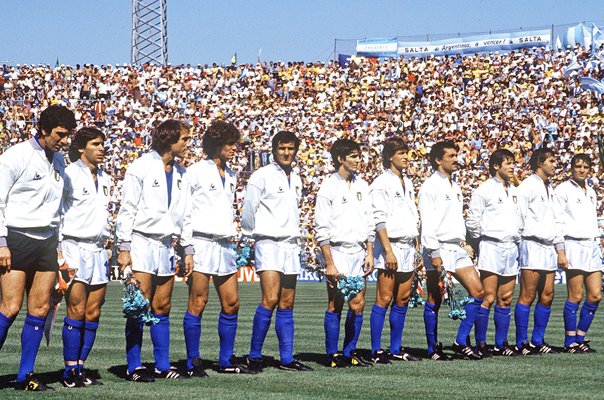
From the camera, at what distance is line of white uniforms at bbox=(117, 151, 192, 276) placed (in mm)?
8789

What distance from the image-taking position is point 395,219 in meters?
10.9

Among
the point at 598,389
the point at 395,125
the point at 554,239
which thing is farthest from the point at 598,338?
the point at 395,125

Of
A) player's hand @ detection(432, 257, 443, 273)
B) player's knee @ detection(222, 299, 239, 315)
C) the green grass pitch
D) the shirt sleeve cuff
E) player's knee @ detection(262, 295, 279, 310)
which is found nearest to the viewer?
the green grass pitch

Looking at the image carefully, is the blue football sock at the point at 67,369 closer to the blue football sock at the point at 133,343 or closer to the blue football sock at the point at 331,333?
the blue football sock at the point at 133,343

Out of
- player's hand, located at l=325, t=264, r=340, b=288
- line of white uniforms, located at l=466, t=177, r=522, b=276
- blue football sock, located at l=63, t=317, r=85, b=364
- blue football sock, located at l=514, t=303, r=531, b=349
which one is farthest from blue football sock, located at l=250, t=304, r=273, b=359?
blue football sock, located at l=514, t=303, r=531, b=349

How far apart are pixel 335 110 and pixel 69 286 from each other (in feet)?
121

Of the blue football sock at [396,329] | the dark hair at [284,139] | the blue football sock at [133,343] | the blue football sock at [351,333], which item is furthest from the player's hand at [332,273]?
the blue football sock at [133,343]

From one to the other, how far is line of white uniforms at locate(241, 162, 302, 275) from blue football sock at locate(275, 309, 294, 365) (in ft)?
1.37

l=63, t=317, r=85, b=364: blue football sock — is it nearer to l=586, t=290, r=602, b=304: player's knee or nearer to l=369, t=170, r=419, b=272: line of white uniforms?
l=369, t=170, r=419, b=272: line of white uniforms

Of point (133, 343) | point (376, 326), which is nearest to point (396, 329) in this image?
point (376, 326)

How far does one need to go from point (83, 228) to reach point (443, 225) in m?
4.13

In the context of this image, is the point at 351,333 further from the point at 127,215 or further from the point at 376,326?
the point at 127,215

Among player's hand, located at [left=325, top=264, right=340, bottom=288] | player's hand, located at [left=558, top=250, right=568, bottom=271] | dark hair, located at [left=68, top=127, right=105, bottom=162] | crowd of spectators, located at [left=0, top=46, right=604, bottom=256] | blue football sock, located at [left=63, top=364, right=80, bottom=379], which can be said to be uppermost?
crowd of spectators, located at [left=0, top=46, right=604, bottom=256]

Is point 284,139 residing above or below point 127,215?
above
